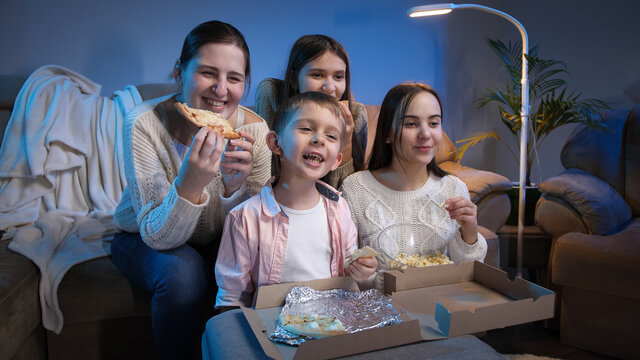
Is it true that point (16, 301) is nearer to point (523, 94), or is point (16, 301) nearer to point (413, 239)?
point (413, 239)

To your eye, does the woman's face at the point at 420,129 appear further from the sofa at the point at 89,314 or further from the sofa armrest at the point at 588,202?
the sofa at the point at 89,314

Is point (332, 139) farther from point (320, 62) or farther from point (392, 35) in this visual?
point (392, 35)

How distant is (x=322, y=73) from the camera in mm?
1622

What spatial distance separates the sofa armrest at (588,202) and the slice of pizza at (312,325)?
159 cm

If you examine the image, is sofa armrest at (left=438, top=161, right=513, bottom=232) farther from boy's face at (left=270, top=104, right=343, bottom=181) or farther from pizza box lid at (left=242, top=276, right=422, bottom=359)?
pizza box lid at (left=242, top=276, right=422, bottom=359)

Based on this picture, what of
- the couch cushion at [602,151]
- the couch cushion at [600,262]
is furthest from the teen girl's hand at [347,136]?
the couch cushion at [602,151]

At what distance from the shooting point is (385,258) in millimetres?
1233

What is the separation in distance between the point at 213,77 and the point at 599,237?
174 cm

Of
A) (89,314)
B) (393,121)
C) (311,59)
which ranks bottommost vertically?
(89,314)

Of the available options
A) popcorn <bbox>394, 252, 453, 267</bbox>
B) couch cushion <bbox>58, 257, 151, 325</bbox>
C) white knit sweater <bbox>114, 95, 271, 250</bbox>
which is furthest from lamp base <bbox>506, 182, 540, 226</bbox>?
couch cushion <bbox>58, 257, 151, 325</bbox>

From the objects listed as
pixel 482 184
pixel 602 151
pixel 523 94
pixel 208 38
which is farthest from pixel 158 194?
pixel 602 151

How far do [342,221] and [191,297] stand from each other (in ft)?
1.71

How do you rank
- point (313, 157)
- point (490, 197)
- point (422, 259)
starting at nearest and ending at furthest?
point (313, 157) < point (422, 259) < point (490, 197)

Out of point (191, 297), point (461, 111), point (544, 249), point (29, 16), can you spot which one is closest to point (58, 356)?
point (191, 297)
